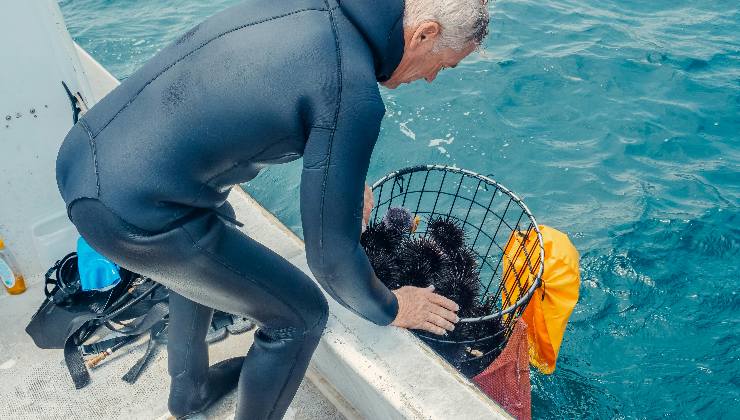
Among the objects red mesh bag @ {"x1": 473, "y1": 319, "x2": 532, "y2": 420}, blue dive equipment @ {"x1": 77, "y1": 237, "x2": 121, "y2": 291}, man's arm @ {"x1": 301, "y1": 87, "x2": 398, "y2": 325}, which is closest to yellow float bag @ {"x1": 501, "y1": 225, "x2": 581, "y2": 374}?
red mesh bag @ {"x1": 473, "y1": 319, "x2": 532, "y2": 420}

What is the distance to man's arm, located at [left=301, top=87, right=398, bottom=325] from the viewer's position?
161 centimetres

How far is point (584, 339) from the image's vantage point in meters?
3.94

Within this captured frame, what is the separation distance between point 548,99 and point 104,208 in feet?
17.5

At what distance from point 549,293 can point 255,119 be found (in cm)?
196

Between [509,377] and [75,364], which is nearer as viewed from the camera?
[509,377]

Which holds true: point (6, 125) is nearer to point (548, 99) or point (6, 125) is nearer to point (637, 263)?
point (637, 263)

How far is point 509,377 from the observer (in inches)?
109

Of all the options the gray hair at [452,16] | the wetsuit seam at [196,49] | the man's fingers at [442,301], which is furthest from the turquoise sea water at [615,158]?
the wetsuit seam at [196,49]

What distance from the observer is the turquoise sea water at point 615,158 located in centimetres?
373

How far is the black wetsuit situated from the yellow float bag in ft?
4.32

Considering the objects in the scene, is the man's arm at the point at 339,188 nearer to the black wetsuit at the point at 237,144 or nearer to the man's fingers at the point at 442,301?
the black wetsuit at the point at 237,144

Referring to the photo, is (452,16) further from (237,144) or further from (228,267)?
(228,267)

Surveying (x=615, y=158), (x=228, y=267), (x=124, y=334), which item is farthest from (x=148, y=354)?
(x=615, y=158)

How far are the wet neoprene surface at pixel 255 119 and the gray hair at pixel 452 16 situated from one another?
0.21 feet
